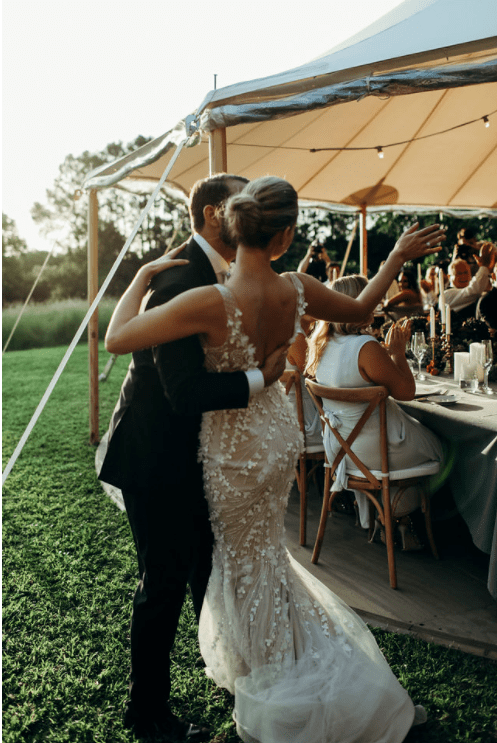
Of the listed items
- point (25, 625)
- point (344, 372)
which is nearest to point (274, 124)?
point (344, 372)

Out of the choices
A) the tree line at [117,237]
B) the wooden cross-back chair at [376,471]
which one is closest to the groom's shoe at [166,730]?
the wooden cross-back chair at [376,471]

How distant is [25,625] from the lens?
2.88 m

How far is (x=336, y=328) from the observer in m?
3.17

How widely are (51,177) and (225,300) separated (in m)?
41.3

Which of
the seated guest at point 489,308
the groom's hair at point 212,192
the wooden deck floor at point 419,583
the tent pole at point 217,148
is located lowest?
the wooden deck floor at point 419,583

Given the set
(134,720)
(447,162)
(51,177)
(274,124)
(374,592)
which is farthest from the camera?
(51,177)

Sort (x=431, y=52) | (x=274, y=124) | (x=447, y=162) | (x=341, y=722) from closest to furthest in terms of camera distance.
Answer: (x=341, y=722), (x=431, y=52), (x=274, y=124), (x=447, y=162)

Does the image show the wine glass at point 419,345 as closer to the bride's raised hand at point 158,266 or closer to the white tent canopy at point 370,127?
the white tent canopy at point 370,127

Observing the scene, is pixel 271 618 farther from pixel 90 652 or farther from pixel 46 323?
pixel 46 323

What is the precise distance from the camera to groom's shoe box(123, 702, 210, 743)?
206 centimetres

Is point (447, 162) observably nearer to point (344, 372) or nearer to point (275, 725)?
point (344, 372)

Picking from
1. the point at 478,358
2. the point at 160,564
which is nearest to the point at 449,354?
the point at 478,358

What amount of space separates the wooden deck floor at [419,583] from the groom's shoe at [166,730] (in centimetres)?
100

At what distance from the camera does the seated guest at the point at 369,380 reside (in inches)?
119
